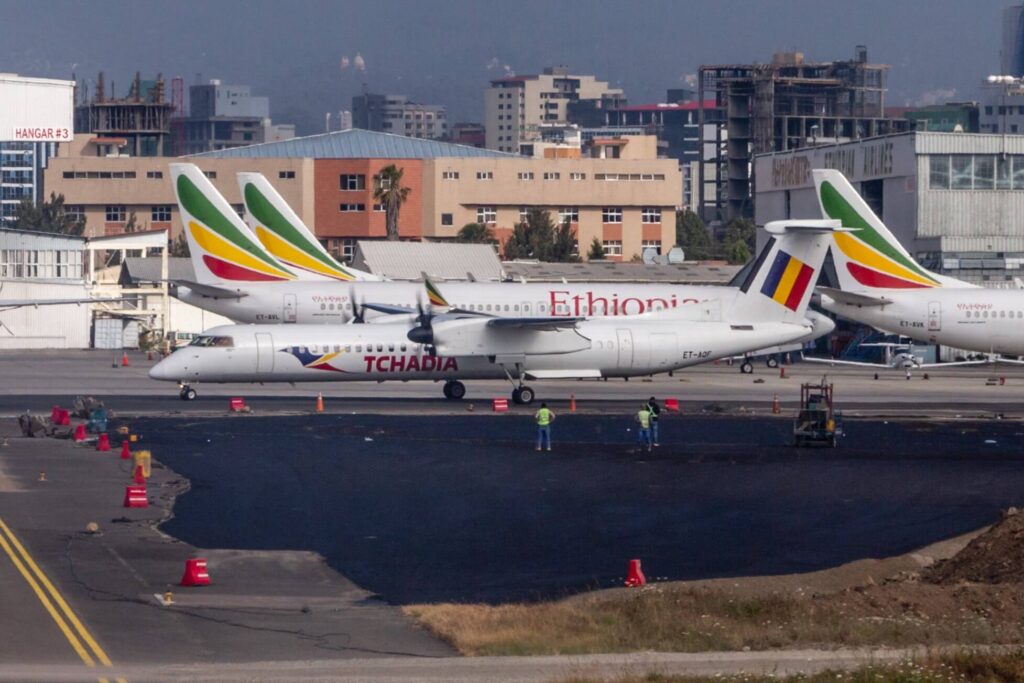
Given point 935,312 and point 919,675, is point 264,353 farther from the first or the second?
point 919,675

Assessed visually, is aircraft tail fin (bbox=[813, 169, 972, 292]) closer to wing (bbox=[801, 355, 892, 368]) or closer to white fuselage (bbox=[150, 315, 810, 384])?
white fuselage (bbox=[150, 315, 810, 384])

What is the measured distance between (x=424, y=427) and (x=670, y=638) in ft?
78.7

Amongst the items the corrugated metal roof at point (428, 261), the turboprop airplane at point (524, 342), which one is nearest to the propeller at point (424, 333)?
the turboprop airplane at point (524, 342)

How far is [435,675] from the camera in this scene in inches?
628

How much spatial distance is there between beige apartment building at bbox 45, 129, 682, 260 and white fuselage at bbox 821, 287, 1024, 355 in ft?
265

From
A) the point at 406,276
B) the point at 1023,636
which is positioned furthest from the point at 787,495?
the point at 406,276

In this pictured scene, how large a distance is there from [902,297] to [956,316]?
197cm

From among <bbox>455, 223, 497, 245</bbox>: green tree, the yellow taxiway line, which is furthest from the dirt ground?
<bbox>455, 223, 497, 245</bbox>: green tree

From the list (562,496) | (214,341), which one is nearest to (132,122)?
(214,341)

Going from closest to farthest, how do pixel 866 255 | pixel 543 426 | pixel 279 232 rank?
pixel 543 426, pixel 866 255, pixel 279 232

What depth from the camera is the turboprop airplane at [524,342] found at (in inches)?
1866

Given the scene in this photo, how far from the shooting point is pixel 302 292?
185ft

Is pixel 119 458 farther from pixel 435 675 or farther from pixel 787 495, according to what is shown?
pixel 435 675

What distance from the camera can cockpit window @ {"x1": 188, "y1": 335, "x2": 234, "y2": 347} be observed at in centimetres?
4706
